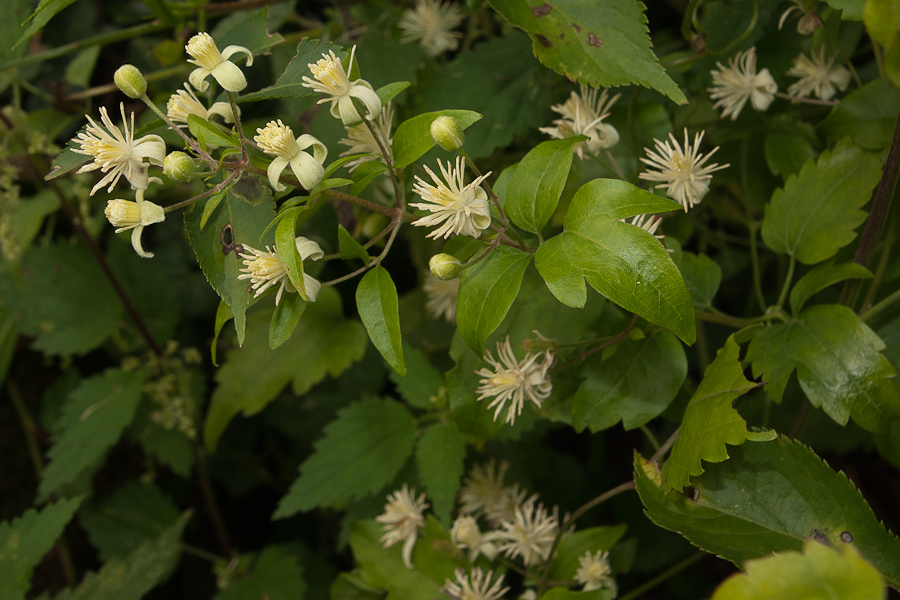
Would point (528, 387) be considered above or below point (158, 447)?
above

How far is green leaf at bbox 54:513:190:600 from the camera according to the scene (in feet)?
3.71

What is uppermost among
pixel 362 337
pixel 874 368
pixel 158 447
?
pixel 874 368

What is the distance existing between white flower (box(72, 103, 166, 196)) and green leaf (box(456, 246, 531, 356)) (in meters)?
0.31

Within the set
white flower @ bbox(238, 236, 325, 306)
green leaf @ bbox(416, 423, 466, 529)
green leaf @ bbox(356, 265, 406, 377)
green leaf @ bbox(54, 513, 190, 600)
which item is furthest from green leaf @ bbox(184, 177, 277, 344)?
green leaf @ bbox(54, 513, 190, 600)

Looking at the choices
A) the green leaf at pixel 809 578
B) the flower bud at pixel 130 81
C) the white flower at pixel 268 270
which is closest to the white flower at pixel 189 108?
the flower bud at pixel 130 81

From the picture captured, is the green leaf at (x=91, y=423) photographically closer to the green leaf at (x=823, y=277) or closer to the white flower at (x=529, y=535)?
the white flower at (x=529, y=535)

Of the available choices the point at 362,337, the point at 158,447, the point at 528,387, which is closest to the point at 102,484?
the point at 158,447

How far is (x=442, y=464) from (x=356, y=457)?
6.7 inches

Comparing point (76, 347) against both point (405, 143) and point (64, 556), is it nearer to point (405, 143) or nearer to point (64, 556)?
point (64, 556)

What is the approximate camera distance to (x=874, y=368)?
64 centimetres

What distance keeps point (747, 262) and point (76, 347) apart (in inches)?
53.8

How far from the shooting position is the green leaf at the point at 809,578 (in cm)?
39

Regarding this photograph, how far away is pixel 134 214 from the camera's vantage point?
1.92 feet

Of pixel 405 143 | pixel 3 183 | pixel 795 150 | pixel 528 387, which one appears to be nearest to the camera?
pixel 405 143
